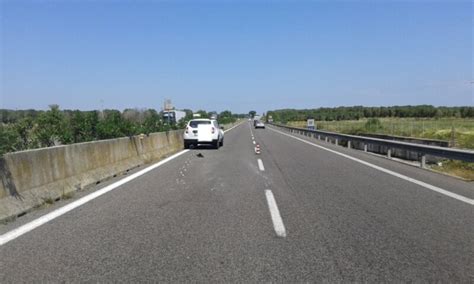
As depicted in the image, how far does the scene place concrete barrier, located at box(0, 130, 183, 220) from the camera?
7.93 m

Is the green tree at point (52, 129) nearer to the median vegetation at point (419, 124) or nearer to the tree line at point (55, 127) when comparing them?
the tree line at point (55, 127)

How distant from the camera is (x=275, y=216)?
8.12 m

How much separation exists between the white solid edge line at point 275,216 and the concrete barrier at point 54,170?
420 centimetres

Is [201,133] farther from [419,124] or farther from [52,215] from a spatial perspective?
[419,124]

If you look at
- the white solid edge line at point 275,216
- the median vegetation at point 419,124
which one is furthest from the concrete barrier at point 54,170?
the median vegetation at point 419,124

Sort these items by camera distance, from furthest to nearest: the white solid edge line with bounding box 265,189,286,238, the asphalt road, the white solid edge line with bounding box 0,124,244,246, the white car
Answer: the white car
the white solid edge line with bounding box 265,189,286,238
the white solid edge line with bounding box 0,124,244,246
the asphalt road

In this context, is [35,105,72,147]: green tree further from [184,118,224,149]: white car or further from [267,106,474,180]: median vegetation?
[184,118,224,149]: white car

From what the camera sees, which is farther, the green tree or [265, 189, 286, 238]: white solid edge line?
the green tree

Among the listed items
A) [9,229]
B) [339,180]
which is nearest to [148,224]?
[9,229]

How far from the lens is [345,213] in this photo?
27.5 ft

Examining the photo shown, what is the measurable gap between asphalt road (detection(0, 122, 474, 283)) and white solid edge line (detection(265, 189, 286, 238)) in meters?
0.02

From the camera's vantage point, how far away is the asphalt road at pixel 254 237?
5180 millimetres

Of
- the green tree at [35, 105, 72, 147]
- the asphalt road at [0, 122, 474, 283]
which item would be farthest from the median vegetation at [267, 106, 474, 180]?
the green tree at [35, 105, 72, 147]

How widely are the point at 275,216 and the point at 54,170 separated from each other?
468 centimetres
